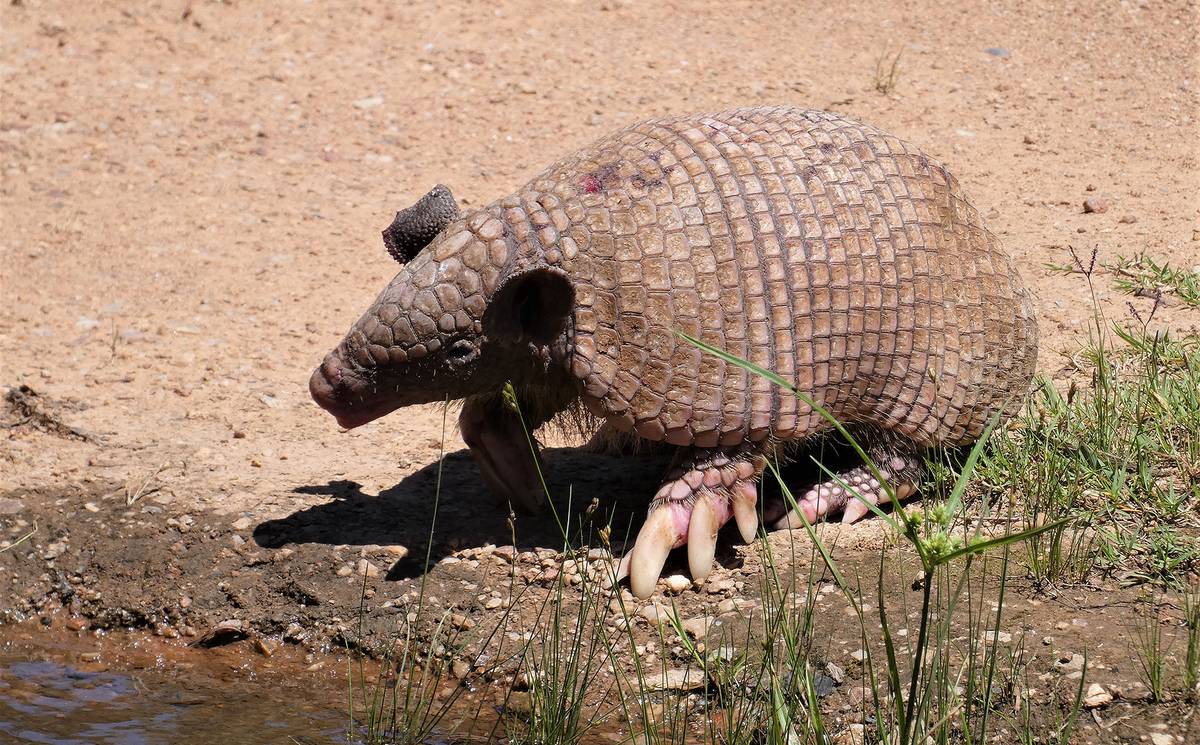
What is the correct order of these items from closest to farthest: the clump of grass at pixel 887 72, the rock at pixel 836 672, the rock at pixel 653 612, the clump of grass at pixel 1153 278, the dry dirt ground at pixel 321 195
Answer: the rock at pixel 836 672, the rock at pixel 653 612, the dry dirt ground at pixel 321 195, the clump of grass at pixel 1153 278, the clump of grass at pixel 887 72

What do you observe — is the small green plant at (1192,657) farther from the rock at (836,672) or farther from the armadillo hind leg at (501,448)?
the armadillo hind leg at (501,448)

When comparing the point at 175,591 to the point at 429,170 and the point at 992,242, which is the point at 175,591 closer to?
the point at 992,242

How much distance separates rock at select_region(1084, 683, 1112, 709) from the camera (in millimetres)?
3734

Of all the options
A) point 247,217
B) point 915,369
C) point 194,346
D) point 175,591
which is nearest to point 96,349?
point 194,346

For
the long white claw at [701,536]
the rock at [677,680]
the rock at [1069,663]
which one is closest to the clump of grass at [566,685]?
the rock at [677,680]

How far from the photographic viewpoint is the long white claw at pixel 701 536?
4594 mm

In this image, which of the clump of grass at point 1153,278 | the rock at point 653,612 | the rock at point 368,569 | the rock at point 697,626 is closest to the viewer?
the rock at point 697,626

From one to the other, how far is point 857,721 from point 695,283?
1.43 meters

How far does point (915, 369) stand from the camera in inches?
186

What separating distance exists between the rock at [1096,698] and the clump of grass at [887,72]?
5759 millimetres

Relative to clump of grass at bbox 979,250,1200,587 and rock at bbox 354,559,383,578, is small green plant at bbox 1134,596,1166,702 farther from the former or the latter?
rock at bbox 354,559,383,578

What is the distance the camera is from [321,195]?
8.43 metres

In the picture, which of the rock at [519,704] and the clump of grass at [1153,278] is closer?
the rock at [519,704]

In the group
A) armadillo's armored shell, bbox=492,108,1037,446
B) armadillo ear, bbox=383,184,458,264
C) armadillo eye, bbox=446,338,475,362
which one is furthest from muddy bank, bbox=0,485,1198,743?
armadillo ear, bbox=383,184,458,264
